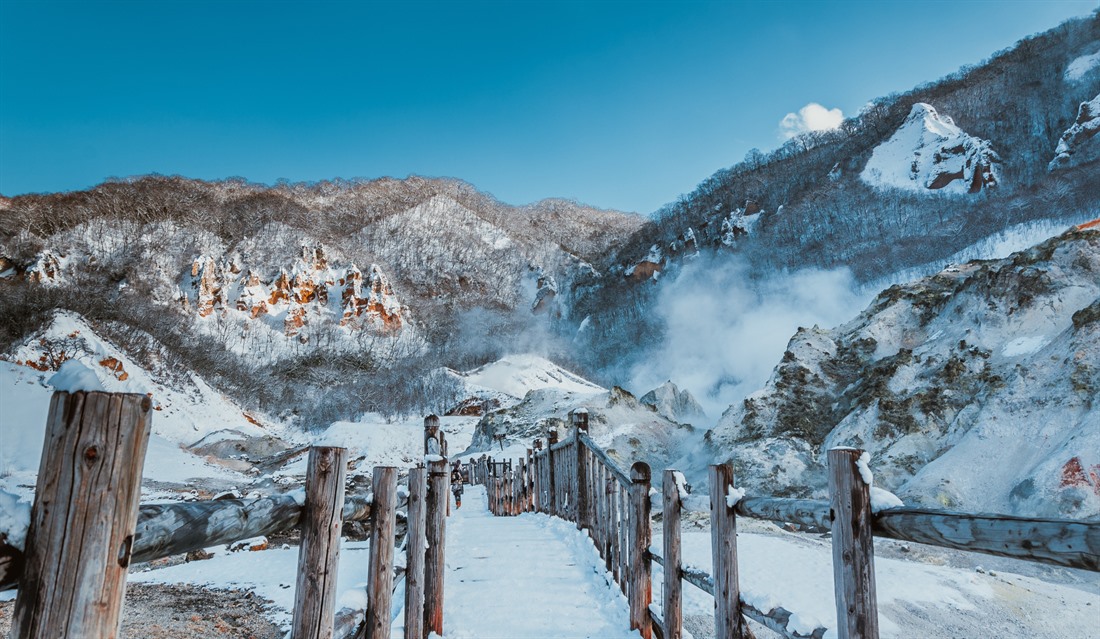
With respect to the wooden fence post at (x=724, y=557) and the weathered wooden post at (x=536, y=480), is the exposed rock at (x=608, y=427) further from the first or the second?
the wooden fence post at (x=724, y=557)

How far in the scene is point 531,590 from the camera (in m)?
4.73

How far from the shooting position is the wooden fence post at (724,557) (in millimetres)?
2607

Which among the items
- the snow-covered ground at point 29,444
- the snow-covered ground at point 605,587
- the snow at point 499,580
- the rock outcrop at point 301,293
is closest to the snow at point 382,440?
the snow-covered ground at point 29,444

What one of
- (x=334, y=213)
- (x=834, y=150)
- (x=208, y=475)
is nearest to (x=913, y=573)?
(x=208, y=475)

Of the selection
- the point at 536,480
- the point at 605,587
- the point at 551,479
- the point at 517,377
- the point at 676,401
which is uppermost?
the point at 517,377

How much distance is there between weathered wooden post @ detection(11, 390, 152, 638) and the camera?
107cm

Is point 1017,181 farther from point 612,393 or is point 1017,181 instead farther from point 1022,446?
point 1022,446

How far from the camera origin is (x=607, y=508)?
5.23m

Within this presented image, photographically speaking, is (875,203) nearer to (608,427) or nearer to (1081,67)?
(1081,67)

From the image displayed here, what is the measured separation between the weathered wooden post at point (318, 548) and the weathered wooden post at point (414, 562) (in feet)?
4.28

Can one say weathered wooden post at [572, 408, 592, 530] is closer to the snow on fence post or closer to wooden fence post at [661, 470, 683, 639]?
wooden fence post at [661, 470, 683, 639]

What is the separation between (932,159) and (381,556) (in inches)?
2126

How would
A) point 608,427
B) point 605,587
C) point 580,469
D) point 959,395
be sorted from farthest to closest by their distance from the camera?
point 608,427, point 959,395, point 580,469, point 605,587

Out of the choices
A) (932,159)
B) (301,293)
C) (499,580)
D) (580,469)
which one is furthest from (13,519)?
(301,293)
